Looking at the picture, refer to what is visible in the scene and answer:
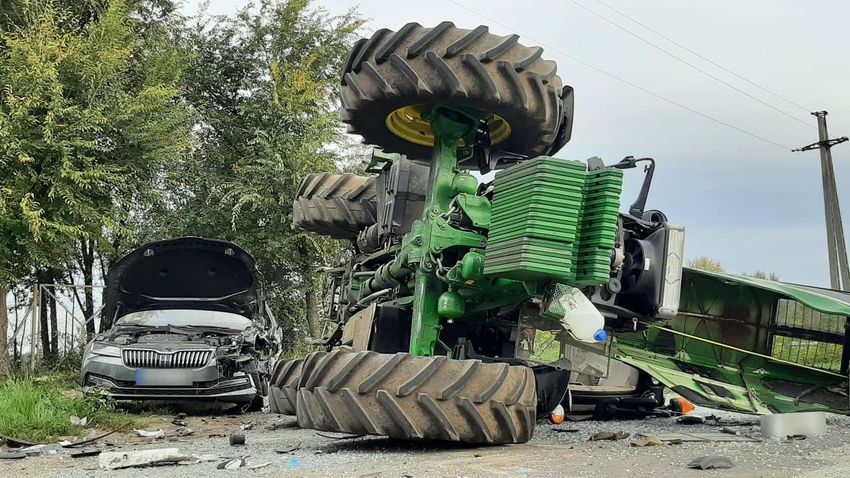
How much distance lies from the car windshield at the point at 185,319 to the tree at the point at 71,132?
2.86 meters

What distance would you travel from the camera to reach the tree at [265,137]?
18.0 m

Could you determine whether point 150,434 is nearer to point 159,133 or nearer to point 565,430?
point 565,430

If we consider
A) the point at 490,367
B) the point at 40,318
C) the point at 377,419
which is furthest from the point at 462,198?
the point at 40,318

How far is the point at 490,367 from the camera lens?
5.40 meters

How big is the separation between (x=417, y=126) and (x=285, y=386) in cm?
256

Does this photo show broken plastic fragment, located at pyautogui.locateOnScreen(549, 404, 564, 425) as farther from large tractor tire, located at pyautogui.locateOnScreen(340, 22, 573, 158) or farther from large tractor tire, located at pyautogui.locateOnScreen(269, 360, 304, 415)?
large tractor tire, located at pyautogui.locateOnScreen(340, 22, 573, 158)

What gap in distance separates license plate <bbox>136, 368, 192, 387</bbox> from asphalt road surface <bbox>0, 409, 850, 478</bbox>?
1.99 m

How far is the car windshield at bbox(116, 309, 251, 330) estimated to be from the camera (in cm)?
1052

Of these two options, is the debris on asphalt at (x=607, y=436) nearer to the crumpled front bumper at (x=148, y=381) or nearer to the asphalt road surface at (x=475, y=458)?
the asphalt road surface at (x=475, y=458)

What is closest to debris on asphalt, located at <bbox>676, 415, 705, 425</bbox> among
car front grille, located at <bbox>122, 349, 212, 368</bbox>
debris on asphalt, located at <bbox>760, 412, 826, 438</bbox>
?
debris on asphalt, located at <bbox>760, 412, 826, 438</bbox>

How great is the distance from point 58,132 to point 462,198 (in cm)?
944

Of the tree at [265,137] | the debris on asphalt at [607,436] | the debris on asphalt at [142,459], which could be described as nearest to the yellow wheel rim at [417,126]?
the debris on asphalt at [607,436]

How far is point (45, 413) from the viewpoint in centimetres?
718

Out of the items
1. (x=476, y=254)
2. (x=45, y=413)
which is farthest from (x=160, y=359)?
(x=476, y=254)
